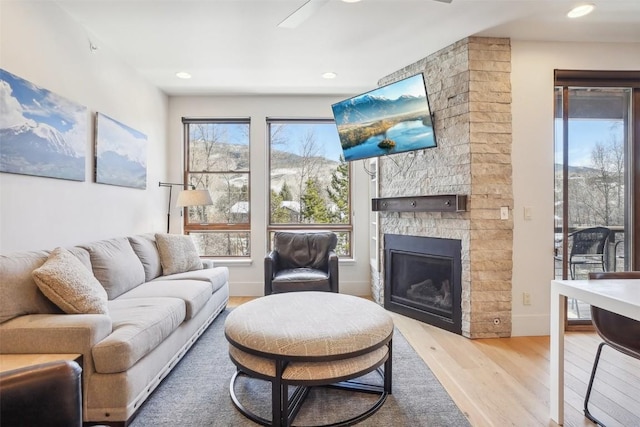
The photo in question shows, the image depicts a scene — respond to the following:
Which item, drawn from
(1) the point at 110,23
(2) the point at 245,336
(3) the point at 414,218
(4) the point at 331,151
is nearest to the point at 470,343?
(3) the point at 414,218

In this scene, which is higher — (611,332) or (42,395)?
Result: (42,395)

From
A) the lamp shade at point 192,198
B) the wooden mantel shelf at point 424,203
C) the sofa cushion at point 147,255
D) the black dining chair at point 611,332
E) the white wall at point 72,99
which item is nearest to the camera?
the black dining chair at point 611,332

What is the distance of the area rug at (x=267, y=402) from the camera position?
1644 millimetres

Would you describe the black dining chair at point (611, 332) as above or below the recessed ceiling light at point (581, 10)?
below

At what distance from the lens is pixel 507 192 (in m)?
2.75

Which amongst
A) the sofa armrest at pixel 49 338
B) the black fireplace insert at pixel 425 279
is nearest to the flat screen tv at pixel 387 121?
the black fireplace insert at pixel 425 279

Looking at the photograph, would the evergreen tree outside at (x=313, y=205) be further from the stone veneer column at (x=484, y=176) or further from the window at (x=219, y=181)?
the stone veneer column at (x=484, y=176)

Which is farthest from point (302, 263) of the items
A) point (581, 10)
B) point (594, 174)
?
point (581, 10)

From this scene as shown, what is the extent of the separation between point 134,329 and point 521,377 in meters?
2.49

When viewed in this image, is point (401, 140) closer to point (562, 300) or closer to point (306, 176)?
point (306, 176)

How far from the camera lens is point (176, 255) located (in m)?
3.15

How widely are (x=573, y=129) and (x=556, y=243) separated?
112cm

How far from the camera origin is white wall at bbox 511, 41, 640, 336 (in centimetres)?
277

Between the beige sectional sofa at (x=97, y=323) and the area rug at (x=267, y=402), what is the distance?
13 centimetres
